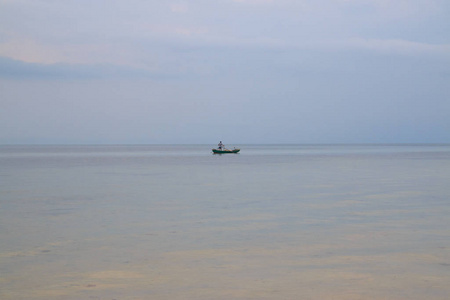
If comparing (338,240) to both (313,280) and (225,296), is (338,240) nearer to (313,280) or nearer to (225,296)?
(313,280)

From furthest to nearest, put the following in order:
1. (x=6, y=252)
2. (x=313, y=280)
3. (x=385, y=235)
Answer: (x=385, y=235)
(x=6, y=252)
(x=313, y=280)

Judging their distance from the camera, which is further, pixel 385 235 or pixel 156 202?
pixel 156 202

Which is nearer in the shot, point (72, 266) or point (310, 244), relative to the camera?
point (72, 266)

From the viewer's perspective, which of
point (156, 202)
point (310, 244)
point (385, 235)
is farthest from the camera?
point (156, 202)

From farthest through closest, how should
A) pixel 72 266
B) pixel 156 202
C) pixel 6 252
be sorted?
1. pixel 156 202
2. pixel 6 252
3. pixel 72 266

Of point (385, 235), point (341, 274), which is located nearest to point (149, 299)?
point (341, 274)

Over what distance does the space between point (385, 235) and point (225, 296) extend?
6.86m

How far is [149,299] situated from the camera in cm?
794

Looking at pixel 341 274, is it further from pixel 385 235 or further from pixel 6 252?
pixel 6 252

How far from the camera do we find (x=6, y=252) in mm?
11500

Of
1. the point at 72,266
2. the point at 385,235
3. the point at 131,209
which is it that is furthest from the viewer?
the point at 131,209

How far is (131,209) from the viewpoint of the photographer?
63.7ft

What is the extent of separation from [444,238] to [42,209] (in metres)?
14.7

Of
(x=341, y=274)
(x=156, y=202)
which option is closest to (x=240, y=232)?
(x=341, y=274)
